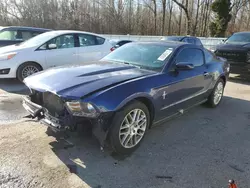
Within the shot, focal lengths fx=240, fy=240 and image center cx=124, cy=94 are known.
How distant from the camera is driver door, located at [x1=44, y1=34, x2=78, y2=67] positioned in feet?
22.4

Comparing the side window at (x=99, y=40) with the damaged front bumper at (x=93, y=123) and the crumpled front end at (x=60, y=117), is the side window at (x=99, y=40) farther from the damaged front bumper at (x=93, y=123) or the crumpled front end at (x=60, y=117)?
the damaged front bumper at (x=93, y=123)

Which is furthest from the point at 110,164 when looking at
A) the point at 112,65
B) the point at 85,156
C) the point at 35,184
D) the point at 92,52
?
the point at 92,52

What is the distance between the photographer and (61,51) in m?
7.05

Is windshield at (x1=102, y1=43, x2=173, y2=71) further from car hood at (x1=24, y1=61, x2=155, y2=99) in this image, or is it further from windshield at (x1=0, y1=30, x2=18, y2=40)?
windshield at (x1=0, y1=30, x2=18, y2=40)

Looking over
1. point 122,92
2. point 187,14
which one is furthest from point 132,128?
point 187,14

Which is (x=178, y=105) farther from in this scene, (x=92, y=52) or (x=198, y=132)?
(x=92, y=52)

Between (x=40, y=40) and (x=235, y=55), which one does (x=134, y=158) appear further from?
(x=235, y=55)

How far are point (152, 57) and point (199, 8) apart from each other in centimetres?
2556

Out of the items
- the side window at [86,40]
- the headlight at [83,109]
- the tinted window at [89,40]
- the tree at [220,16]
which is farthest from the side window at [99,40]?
the tree at [220,16]

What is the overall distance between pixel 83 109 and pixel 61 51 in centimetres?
469

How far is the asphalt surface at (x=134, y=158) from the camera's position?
2744 mm

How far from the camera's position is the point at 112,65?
12.9 ft

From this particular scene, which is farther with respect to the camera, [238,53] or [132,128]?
[238,53]

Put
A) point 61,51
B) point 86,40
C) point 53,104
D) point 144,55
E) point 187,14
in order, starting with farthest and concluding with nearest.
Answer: point 187,14
point 86,40
point 61,51
point 144,55
point 53,104
